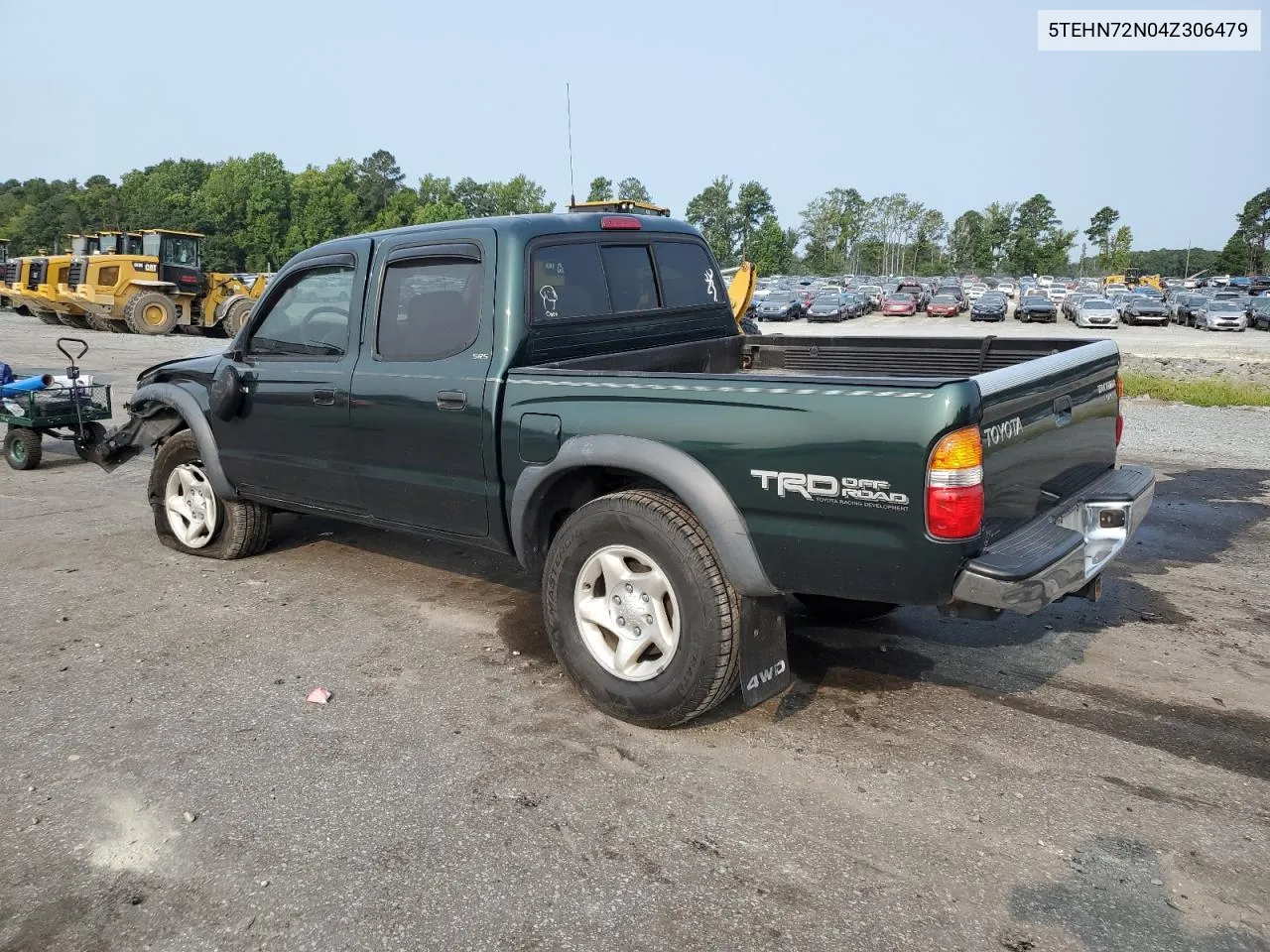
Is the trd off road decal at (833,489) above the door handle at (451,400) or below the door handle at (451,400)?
below

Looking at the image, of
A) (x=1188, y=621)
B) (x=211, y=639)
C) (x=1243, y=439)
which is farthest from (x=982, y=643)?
(x=1243, y=439)

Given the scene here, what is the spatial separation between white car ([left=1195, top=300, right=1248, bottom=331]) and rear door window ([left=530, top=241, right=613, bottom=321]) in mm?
44584

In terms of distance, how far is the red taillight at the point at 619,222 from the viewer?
4801mm

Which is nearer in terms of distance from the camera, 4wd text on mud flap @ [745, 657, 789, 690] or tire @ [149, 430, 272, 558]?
4wd text on mud flap @ [745, 657, 789, 690]

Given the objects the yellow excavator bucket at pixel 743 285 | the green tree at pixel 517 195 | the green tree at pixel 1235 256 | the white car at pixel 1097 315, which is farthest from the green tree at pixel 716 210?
the yellow excavator bucket at pixel 743 285

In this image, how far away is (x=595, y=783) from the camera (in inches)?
133

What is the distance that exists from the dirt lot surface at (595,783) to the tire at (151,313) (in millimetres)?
22096

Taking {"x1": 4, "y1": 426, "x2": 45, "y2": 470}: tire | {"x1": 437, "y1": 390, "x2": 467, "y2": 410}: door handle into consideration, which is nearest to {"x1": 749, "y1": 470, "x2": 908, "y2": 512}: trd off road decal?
{"x1": 437, "y1": 390, "x2": 467, "y2": 410}: door handle

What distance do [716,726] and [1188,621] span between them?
2744 mm

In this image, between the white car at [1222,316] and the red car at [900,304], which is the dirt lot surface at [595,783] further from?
the red car at [900,304]

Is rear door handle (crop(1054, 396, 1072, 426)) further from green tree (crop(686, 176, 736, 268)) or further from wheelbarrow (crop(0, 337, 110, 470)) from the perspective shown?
green tree (crop(686, 176, 736, 268))

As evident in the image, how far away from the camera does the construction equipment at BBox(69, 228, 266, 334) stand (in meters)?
25.4

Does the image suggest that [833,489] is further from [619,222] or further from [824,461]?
[619,222]

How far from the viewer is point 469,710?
3967mm
